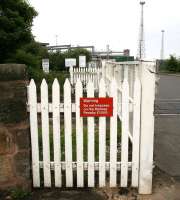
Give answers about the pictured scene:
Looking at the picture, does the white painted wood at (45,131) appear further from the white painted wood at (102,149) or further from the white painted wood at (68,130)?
the white painted wood at (102,149)

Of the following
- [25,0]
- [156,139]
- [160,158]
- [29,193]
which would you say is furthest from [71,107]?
[25,0]

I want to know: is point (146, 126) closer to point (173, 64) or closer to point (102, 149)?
point (102, 149)

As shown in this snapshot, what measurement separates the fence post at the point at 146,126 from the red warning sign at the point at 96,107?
417 millimetres

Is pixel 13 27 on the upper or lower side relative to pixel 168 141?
upper

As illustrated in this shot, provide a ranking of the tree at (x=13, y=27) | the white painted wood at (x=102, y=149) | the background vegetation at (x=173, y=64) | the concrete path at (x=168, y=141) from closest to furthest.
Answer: the white painted wood at (x=102, y=149), the concrete path at (x=168, y=141), the tree at (x=13, y=27), the background vegetation at (x=173, y=64)

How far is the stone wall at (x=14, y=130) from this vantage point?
359 cm

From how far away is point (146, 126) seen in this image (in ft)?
12.5

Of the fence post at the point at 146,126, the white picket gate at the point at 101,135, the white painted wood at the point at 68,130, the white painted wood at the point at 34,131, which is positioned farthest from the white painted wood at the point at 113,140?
the white painted wood at the point at 34,131

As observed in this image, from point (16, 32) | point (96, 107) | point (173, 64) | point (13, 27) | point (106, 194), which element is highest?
point (13, 27)

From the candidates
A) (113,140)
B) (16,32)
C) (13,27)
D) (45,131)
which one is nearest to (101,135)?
(113,140)

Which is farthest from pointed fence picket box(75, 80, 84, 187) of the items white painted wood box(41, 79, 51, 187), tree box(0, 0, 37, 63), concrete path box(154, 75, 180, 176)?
tree box(0, 0, 37, 63)

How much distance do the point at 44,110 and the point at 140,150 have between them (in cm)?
132

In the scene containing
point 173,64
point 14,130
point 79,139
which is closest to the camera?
point 14,130

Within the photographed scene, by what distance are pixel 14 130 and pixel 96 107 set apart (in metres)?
1.04
